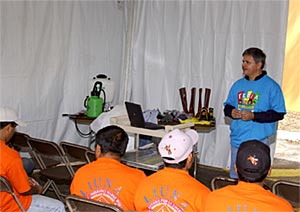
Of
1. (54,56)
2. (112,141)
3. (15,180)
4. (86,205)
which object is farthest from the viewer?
(54,56)

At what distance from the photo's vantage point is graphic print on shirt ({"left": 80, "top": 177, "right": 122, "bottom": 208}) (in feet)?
6.45

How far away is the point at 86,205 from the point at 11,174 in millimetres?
584

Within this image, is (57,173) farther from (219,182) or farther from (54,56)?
(54,56)

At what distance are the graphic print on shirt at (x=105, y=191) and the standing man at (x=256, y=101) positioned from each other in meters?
1.47

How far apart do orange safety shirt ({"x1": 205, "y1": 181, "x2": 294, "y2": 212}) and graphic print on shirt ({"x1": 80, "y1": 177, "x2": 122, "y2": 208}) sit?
1.57 ft

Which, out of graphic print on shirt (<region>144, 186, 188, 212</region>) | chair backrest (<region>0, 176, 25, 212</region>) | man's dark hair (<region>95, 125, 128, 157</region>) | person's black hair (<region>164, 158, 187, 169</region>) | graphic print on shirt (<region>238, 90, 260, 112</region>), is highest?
graphic print on shirt (<region>238, 90, 260, 112</region>)

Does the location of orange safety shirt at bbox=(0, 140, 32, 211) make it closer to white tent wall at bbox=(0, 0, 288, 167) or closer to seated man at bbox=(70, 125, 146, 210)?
seated man at bbox=(70, 125, 146, 210)

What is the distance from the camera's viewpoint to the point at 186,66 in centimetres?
515

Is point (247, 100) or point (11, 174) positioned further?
point (247, 100)

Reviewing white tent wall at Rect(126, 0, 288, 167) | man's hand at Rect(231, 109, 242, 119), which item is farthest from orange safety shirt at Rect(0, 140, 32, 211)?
white tent wall at Rect(126, 0, 288, 167)

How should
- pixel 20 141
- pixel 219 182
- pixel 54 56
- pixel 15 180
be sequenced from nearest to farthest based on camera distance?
pixel 15 180
pixel 219 182
pixel 20 141
pixel 54 56

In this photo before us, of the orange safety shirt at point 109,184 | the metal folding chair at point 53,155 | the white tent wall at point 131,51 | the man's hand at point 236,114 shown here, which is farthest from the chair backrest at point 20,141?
the man's hand at point 236,114

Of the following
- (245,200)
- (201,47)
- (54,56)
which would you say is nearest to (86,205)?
(245,200)

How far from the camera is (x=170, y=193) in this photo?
1771 mm
